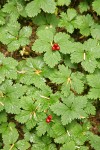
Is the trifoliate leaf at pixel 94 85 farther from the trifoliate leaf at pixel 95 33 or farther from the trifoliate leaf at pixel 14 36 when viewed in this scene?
the trifoliate leaf at pixel 14 36

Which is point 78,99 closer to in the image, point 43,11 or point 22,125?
point 22,125

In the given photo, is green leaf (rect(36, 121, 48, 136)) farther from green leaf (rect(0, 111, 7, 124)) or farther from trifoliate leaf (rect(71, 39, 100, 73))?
trifoliate leaf (rect(71, 39, 100, 73))

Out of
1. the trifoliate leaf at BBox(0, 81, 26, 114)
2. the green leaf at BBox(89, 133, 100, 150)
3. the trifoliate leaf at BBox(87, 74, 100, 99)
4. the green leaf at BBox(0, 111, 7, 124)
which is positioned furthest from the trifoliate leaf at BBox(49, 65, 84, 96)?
the green leaf at BBox(0, 111, 7, 124)

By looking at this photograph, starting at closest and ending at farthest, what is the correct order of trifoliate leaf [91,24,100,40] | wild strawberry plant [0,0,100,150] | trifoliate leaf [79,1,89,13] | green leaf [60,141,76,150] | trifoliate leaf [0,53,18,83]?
1. green leaf [60,141,76,150]
2. wild strawberry plant [0,0,100,150]
3. trifoliate leaf [0,53,18,83]
4. trifoliate leaf [91,24,100,40]
5. trifoliate leaf [79,1,89,13]

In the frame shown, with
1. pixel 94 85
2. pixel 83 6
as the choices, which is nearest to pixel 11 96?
pixel 94 85

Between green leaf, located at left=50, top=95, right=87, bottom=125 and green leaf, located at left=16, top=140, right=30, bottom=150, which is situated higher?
green leaf, located at left=50, top=95, right=87, bottom=125

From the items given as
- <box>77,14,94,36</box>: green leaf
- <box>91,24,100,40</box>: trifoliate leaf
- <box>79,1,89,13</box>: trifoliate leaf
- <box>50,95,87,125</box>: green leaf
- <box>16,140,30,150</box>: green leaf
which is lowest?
<box>16,140,30,150</box>: green leaf

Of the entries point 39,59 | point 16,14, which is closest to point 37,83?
point 39,59

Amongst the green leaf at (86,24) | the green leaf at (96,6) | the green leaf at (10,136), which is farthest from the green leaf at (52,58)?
the green leaf at (10,136)
